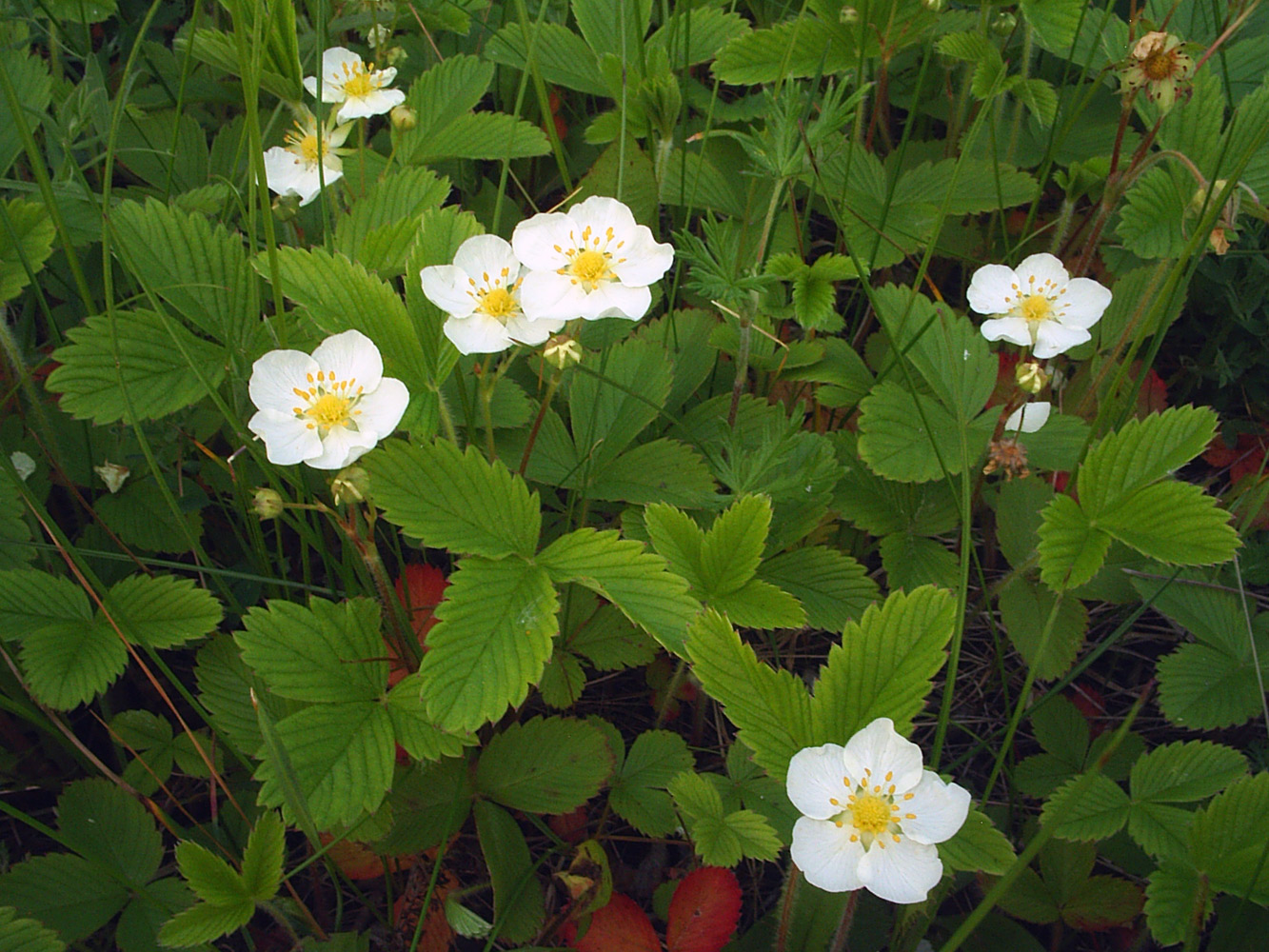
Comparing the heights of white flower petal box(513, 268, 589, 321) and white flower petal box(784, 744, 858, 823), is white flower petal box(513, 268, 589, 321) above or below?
above

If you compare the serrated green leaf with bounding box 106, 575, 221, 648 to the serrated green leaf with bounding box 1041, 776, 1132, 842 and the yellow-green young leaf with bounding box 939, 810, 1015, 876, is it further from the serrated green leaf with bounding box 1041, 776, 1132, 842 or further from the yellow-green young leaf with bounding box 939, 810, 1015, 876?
the serrated green leaf with bounding box 1041, 776, 1132, 842

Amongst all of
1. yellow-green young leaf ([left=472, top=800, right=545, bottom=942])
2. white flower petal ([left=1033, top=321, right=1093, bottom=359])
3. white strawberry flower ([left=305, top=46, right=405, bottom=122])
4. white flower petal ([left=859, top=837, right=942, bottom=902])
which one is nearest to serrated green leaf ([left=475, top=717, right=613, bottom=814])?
yellow-green young leaf ([left=472, top=800, right=545, bottom=942])

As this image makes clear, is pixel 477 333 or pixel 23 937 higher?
pixel 477 333

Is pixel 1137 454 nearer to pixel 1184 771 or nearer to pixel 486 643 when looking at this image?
pixel 1184 771

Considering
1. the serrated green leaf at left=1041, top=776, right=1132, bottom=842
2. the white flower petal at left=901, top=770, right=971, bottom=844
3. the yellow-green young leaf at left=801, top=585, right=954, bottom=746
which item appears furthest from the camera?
the serrated green leaf at left=1041, top=776, right=1132, bottom=842

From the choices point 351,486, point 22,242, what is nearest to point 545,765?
point 351,486

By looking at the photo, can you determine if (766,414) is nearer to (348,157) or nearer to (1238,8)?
(348,157)

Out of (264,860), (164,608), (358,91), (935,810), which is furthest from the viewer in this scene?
(358,91)
